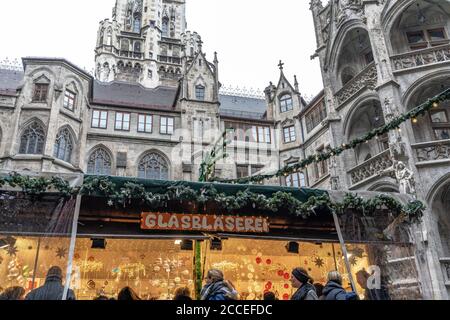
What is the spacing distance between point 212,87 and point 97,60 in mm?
26519

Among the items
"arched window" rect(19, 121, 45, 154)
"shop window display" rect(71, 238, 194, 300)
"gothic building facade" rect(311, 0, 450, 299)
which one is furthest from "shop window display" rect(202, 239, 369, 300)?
"arched window" rect(19, 121, 45, 154)

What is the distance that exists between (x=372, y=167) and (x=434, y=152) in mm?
2957

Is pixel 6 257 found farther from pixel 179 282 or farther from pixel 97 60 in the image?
pixel 97 60

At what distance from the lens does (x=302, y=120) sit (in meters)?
30.7

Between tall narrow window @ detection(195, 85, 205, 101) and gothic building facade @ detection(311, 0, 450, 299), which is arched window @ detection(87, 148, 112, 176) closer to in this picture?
tall narrow window @ detection(195, 85, 205, 101)

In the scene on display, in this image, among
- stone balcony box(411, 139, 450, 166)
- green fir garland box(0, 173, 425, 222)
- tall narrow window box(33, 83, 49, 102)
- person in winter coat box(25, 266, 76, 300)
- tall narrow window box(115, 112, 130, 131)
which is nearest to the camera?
person in winter coat box(25, 266, 76, 300)

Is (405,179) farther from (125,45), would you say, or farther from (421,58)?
(125,45)

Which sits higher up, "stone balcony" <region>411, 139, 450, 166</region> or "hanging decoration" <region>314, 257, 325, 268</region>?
"stone balcony" <region>411, 139, 450, 166</region>

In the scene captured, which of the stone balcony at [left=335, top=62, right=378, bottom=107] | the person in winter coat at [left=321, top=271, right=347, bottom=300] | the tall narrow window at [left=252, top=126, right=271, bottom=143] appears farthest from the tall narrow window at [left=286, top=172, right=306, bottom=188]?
the person in winter coat at [left=321, top=271, right=347, bottom=300]

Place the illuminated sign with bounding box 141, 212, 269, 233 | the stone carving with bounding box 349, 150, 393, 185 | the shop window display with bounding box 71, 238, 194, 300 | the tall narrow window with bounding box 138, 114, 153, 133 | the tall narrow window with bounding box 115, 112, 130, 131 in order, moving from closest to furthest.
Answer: the illuminated sign with bounding box 141, 212, 269, 233 < the shop window display with bounding box 71, 238, 194, 300 < the stone carving with bounding box 349, 150, 393, 185 < the tall narrow window with bounding box 115, 112, 130, 131 < the tall narrow window with bounding box 138, 114, 153, 133

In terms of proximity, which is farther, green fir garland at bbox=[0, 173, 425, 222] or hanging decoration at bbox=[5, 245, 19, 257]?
green fir garland at bbox=[0, 173, 425, 222]

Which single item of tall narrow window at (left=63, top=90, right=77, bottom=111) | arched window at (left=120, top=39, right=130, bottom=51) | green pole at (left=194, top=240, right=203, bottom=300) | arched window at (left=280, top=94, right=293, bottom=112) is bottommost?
green pole at (left=194, top=240, right=203, bottom=300)

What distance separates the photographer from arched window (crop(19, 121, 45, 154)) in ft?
80.8

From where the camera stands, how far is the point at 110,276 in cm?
1002
